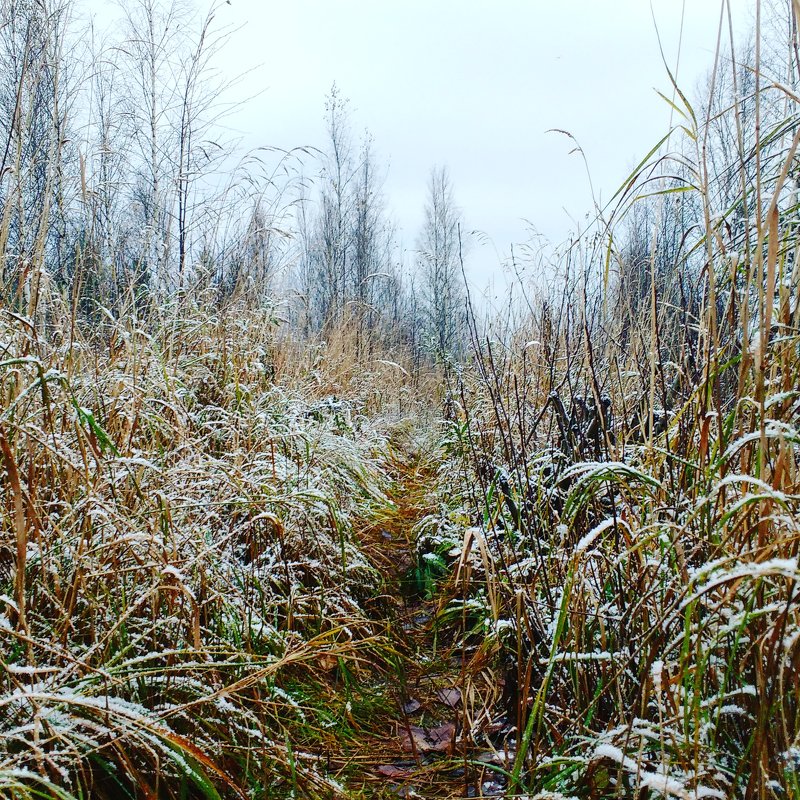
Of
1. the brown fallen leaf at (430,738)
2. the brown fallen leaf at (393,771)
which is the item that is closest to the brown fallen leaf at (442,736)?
the brown fallen leaf at (430,738)

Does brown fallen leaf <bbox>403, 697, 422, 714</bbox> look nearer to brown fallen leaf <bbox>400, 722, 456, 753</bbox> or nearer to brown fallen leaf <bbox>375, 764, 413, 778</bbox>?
brown fallen leaf <bbox>400, 722, 456, 753</bbox>

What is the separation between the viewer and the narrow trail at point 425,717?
1.49 meters

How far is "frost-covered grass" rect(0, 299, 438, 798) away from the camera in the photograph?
3.65 ft

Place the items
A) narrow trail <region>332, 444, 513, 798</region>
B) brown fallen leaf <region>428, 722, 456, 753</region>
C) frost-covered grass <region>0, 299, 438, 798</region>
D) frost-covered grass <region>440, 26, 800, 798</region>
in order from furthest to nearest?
1. brown fallen leaf <region>428, 722, 456, 753</region>
2. narrow trail <region>332, 444, 513, 798</region>
3. frost-covered grass <region>0, 299, 438, 798</region>
4. frost-covered grass <region>440, 26, 800, 798</region>

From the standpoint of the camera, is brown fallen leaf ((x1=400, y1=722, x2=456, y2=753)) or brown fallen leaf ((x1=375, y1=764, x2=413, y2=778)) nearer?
brown fallen leaf ((x1=375, y1=764, x2=413, y2=778))

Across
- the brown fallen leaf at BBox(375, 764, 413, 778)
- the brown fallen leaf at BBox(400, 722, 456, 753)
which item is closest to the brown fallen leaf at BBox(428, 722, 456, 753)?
the brown fallen leaf at BBox(400, 722, 456, 753)

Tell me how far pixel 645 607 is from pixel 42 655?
1192 millimetres

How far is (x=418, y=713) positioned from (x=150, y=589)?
3.18 ft

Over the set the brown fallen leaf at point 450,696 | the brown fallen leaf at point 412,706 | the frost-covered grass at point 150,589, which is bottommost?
the brown fallen leaf at point 412,706

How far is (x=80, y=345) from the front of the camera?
2312 mm

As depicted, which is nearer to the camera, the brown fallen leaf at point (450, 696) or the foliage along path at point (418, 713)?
the foliage along path at point (418, 713)

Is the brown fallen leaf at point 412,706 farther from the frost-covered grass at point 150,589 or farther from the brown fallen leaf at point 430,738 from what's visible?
the frost-covered grass at point 150,589

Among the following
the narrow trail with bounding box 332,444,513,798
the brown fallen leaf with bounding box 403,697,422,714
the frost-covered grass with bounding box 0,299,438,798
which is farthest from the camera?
the brown fallen leaf with bounding box 403,697,422,714

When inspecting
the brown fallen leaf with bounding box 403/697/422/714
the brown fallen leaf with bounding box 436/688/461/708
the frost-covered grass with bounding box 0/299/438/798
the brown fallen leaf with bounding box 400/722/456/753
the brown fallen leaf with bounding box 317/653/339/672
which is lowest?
the brown fallen leaf with bounding box 400/722/456/753
